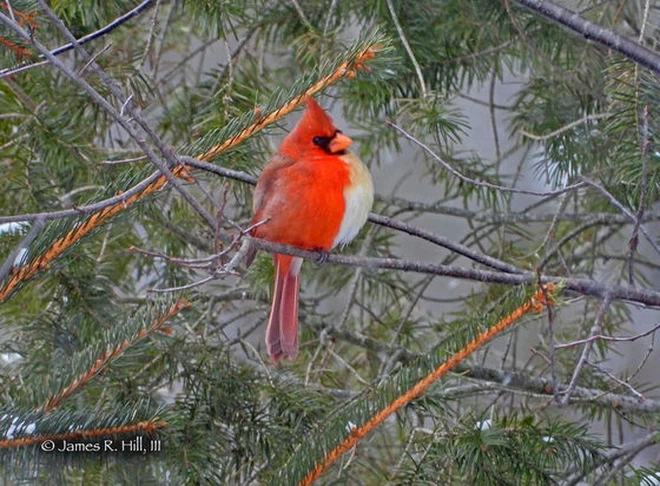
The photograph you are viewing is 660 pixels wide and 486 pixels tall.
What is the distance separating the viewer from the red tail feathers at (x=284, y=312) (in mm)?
2455

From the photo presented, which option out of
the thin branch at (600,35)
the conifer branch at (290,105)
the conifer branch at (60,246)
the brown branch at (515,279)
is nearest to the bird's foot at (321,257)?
the brown branch at (515,279)

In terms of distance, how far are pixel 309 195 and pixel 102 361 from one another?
0.81 meters

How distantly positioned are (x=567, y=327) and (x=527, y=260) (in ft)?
1.22

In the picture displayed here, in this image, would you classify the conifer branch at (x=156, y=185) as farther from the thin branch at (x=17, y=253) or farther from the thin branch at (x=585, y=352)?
the thin branch at (x=585, y=352)

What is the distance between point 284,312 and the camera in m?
2.52

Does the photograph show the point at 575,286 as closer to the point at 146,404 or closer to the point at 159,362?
the point at 146,404

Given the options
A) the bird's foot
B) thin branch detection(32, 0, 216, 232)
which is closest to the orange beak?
the bird's foot

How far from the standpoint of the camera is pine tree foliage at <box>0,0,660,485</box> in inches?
69.0

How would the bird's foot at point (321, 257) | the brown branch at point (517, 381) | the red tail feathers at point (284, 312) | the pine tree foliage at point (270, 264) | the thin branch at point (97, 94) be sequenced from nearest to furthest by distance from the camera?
the thin branch at point (97, 94) < the pine tree foliage at point (270, 264) < the bird's foot at point (321, 257) < the brown branch at point (517, 381) < the red tail feathers at point (284, 312)

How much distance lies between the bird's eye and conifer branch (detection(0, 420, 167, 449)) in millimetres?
955

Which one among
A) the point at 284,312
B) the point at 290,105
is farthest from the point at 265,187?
the point at 290,105

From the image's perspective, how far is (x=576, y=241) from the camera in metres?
3.34

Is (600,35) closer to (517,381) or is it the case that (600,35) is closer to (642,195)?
(642,195)

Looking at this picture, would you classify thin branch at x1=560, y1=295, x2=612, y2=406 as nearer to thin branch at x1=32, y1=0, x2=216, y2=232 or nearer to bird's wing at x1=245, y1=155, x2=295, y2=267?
thin branch at x1=32, y1=0, x2=216, y2=232
